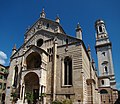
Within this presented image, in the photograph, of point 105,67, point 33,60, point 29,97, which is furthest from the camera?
point 105,67

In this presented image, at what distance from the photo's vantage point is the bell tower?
1740 inches

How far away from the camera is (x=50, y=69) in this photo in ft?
79.2

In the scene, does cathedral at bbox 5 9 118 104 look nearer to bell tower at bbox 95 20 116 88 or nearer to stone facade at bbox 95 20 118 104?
stone facade at bbox 95 20 118 104

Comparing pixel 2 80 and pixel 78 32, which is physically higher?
pixel 78 32

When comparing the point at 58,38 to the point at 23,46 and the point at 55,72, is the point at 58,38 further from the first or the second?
the point at 23,46

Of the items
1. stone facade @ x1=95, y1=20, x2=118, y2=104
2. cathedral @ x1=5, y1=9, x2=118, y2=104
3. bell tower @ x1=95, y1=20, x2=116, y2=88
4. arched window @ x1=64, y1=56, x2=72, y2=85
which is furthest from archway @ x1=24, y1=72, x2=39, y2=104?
bell tower @ x1=95, y1=20, x2=116, y2=88

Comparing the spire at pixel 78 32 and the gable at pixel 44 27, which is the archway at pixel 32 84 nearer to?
the gable at pixel 44 27

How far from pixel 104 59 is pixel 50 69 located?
3046 cm

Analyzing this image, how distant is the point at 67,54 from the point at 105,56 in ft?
95.7

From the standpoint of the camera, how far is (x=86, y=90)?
22.5 m

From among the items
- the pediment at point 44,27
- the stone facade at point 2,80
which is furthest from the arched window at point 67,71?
the stone facade at point 2,80

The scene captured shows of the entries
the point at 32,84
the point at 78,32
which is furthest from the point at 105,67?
the point at 32,84

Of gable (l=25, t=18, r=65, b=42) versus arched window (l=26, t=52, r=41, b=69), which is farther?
gable (l=25, t=18, r=65, b=42)

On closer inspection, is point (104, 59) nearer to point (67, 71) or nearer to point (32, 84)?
point (67, 71)
